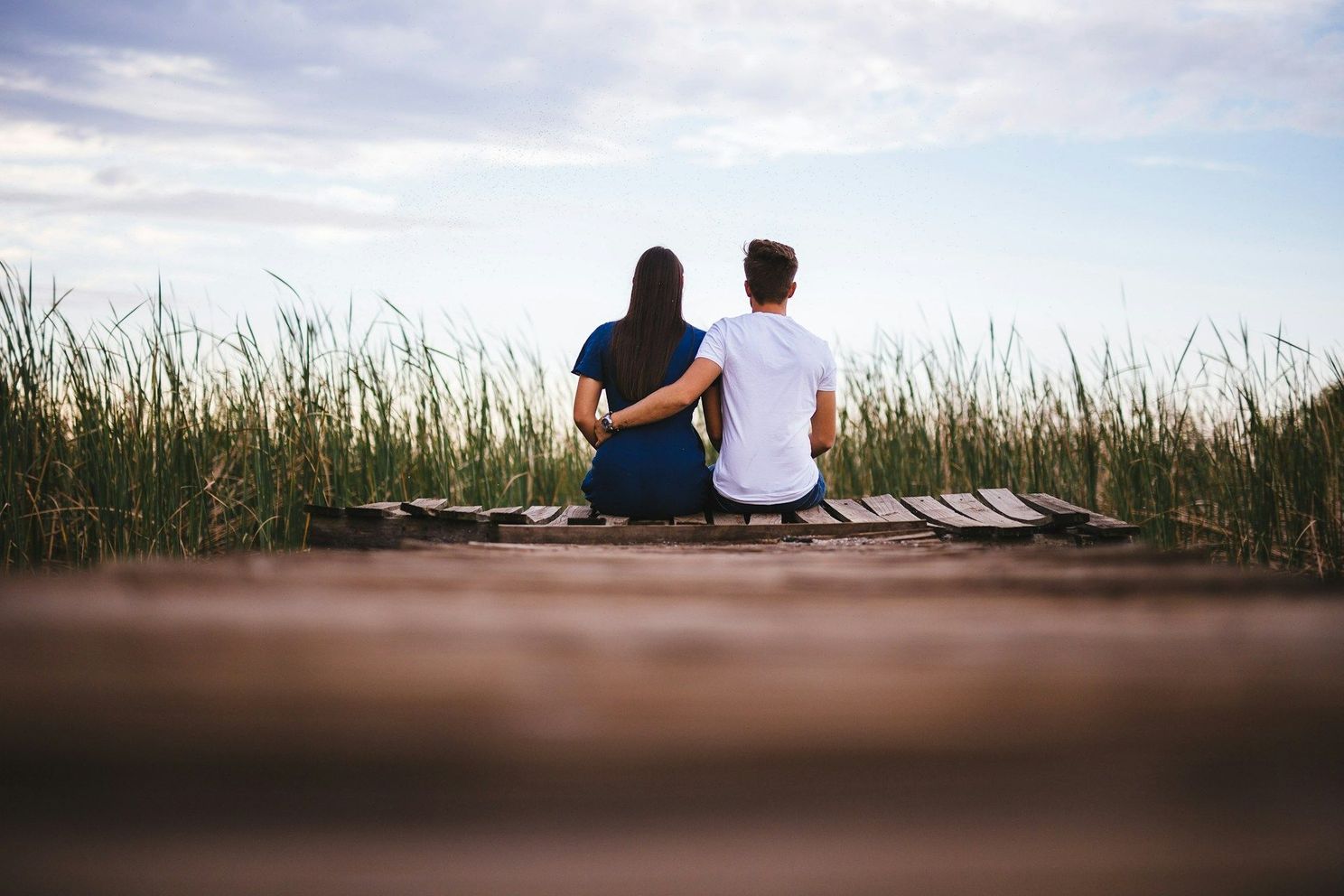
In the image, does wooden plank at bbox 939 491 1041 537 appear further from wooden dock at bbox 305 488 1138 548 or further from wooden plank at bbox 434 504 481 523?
wooden plank at bbox 434 504 481 523

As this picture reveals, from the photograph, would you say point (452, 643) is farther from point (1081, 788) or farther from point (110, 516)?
point (110, 516)

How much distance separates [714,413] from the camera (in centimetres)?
397

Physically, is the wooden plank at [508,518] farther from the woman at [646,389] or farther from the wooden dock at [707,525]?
the woman at [646,389]

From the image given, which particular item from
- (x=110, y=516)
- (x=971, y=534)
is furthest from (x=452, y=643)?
(x=110, y=516)

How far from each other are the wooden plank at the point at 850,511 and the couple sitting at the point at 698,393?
16 cm

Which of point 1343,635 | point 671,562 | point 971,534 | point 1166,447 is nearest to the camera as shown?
point 1343,635

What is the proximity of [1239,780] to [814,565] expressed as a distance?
0.84 meters

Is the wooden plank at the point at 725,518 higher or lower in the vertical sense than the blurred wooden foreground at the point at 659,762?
higher

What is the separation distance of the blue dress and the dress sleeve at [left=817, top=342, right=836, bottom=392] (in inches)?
18.7

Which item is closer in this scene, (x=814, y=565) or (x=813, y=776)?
(x=813, y=776)

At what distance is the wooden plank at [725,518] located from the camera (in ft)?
12.4

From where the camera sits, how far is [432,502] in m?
3.64

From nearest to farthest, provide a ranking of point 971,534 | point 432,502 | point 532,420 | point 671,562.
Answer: point 671,562, point 971,534, point 432,502, point 532,420

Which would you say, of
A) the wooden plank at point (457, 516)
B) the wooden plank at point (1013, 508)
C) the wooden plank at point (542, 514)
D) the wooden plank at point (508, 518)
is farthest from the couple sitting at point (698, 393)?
the wooden plank at point (1013, 508)
